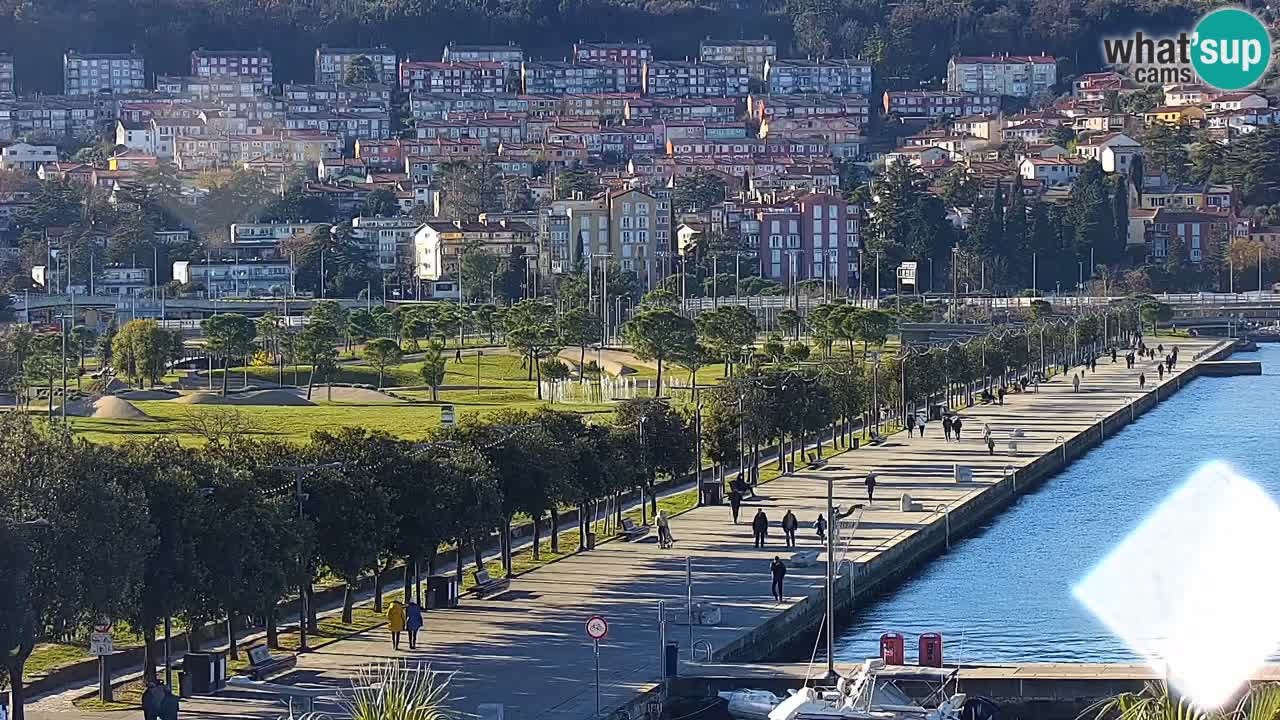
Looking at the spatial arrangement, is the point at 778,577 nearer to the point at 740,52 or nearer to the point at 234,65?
the point at 234,65

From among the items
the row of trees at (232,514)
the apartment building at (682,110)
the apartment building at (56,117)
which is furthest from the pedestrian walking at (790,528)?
the apartment building at (56,117)

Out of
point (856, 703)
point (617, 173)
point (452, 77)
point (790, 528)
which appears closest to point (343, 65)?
point (452, 77)

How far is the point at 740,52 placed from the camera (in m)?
184

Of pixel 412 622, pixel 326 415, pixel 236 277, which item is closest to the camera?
pixel 412 622

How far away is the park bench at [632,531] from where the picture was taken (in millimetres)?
32281

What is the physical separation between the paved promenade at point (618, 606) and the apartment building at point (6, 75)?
13457 cm

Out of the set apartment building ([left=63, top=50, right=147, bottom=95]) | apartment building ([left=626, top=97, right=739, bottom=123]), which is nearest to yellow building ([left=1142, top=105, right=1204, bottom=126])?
apartment building ([left=626, top=97, right=739, bottom=123])

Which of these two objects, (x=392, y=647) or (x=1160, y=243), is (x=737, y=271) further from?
(x=392, y=647)

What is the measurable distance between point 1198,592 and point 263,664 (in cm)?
1104

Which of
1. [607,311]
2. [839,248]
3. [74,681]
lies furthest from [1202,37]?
[74,681]

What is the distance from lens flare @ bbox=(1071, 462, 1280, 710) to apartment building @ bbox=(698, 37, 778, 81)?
14261 cm

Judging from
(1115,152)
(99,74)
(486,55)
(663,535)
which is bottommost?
(663,535)

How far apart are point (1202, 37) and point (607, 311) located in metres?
51.9

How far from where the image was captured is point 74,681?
22.0 m
